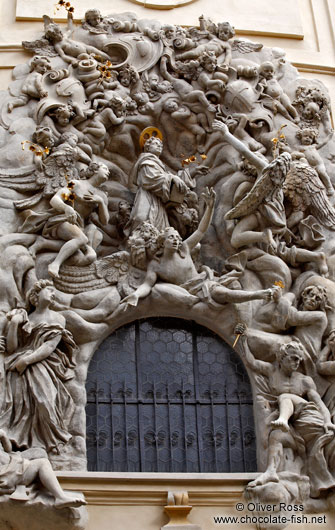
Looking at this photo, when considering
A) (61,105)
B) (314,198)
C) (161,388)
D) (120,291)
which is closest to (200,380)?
(161,388)

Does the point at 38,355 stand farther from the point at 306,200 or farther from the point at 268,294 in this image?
the point at 306,200

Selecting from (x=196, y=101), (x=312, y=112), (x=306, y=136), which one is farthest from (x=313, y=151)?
(x=196, y=101)

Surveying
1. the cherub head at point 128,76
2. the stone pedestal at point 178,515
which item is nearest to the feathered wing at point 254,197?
the cherub head at point 128,76

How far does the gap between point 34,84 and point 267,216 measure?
2.65 m

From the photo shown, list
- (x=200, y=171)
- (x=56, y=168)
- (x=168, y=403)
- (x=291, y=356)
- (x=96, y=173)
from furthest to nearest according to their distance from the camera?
1. (x=200, y=171)
2. (x=96, y=173)
3. (x=56, y=168)
4. (x=168, y=403)
5. (x=291, y=356)

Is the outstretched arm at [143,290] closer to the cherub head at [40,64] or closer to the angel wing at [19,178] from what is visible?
the angel wing at [19,178]

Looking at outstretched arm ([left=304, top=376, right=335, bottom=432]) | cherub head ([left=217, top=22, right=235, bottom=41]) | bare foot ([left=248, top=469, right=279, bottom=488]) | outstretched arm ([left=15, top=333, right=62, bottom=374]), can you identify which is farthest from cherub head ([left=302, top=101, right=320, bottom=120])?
bare foot ([left=248, top=469, right=279, bottom=488])

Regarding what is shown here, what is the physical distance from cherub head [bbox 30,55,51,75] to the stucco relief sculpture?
66 mm

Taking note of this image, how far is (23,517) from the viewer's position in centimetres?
989

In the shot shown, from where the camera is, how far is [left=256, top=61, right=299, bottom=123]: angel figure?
12655mm

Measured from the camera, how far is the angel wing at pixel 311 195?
12.0 meters

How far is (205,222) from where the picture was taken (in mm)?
11609

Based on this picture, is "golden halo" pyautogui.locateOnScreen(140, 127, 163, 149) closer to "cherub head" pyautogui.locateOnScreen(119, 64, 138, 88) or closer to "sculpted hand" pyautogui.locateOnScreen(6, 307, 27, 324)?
"cherub head" pyautogui.locateOnScreen(119, 64, 138, 88)

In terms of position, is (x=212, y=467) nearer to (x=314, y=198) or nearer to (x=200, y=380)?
(x=200, y=380)
